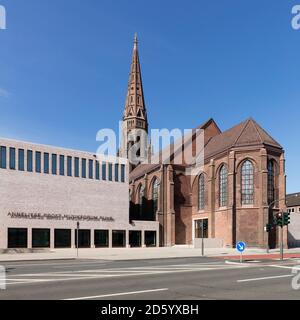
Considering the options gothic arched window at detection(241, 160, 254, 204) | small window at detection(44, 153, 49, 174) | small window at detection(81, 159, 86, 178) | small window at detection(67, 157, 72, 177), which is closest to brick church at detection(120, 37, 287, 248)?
gothic arched window at detection(241, 160, 254, 204)

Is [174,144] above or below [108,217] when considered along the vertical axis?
above

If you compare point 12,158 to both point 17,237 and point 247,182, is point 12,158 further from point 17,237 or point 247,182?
point 247,182

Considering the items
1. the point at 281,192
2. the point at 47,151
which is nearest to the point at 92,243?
the point at 47,151

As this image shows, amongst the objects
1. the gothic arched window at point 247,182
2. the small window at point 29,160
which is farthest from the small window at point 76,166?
the gothic arched window at point 247,182

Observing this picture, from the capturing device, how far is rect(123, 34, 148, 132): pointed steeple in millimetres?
96250

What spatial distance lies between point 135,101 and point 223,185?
4535 cm

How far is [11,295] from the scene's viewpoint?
34.6 feet

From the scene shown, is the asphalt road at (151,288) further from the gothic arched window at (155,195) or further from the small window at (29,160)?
the gothic arched window at (155,195)

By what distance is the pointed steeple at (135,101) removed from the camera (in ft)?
316

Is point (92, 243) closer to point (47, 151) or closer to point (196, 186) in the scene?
point (47, 151)

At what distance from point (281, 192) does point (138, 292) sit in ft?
151

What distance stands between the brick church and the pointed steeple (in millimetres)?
27878

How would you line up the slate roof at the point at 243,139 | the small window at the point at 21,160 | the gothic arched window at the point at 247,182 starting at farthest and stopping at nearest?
the slate roof at the point at 243,139 < the gothic arched window at the point at 247,182 < the small window at the point at 21,160

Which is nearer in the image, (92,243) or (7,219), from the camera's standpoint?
(7,219)
